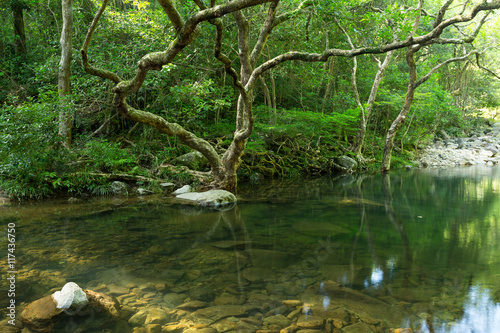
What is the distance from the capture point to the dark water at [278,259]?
2947 millimetres

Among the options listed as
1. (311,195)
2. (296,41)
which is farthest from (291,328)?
(296,41)

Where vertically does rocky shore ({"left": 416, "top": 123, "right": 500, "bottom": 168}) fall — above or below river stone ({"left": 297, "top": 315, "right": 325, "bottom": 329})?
below

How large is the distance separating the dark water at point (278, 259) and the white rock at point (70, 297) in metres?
0.23

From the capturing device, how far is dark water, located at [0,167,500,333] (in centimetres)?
295

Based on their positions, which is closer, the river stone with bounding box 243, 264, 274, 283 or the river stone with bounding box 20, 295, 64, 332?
the river stone with bounding box 20, 295, 64, 332

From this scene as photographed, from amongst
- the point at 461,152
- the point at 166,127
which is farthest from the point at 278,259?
the point at 461,152

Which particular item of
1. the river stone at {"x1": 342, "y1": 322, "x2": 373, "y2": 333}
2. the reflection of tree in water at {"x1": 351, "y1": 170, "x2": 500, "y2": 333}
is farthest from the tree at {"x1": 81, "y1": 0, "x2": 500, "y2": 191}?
the river stone at {"x1": 342, "y1": 322, "x2": 373, "y2": 333}

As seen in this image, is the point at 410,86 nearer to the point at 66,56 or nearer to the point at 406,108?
the point at 406,108

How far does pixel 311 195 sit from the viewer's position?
940 centimetres

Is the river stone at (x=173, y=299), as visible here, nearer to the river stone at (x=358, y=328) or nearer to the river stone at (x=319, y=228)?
A: the river stone at (x=358, y=328)

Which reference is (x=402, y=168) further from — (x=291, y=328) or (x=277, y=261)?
(x=291, y=328)

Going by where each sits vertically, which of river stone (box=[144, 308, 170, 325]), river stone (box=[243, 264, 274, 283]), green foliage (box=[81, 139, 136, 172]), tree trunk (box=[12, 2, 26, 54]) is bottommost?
river stone (box=[243, 264, 274, 283])

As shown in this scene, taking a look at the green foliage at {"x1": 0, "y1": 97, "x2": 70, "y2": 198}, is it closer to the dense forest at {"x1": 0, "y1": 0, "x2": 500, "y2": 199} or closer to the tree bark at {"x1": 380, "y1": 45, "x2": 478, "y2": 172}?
the dense forest at {"x1": 0, "y1": 0, "x2": 500, "y2": 199}

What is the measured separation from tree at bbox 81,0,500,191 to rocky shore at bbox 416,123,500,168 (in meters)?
12.2
